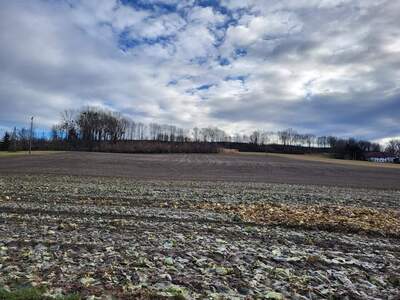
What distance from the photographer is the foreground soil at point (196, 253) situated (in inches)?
215

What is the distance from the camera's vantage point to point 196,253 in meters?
7.28

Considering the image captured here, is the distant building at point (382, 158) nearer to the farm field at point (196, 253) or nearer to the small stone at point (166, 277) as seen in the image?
the farm field at point (196, 253)

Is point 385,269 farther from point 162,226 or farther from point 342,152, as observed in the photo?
point 342,152

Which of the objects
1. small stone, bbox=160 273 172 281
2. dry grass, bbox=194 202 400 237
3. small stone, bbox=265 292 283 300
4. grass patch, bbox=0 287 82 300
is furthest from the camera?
dry grass, bbox=194 202 400 237

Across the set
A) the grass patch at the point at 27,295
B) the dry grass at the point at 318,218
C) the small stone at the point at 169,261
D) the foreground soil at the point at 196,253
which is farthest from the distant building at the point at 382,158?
the grass patch at the point at 27,295

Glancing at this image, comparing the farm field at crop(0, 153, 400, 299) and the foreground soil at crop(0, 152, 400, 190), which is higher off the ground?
the farm field at crop(0, 153, 400, 299)

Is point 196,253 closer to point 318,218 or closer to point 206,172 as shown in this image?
point 318,218

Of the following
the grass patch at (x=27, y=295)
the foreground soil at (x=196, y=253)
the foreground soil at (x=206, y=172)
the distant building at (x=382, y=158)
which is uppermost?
the distant building at (x=382, y=158)

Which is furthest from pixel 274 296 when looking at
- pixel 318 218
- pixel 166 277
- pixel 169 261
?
pixel 318 218

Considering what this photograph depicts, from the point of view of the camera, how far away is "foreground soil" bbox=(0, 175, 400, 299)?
18.0ft

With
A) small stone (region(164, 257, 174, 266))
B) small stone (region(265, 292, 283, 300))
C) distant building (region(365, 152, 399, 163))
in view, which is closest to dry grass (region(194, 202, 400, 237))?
small stone (region(164, 257, 174, 266))

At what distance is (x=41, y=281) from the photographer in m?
5.36

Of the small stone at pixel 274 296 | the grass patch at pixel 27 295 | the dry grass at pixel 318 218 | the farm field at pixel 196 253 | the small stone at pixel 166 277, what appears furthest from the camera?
the dry grass at pixel 318 218

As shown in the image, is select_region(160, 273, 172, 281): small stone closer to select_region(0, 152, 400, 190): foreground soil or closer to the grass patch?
the grass patch
